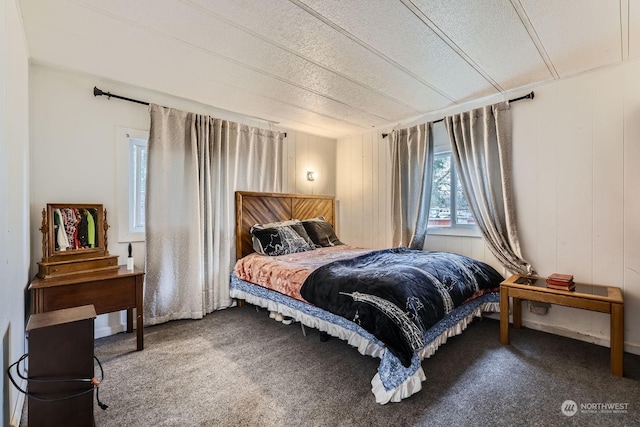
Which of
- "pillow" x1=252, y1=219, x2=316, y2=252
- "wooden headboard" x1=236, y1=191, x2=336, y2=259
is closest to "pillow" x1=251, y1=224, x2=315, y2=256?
"pillow" x1=252, y1=219, x2=316, y2=252

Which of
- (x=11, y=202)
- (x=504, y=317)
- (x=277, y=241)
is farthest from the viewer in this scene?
(x=277, y=241)

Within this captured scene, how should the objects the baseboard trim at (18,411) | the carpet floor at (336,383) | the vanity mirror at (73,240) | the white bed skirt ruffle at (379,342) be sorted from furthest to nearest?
the vanity mirror at (73,240) < the white bed skirt ruffle at (379,342) < the carpet floor at (336,383) < the baseboard trim at (18,411)

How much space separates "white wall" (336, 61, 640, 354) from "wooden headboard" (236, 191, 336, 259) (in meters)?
2.32

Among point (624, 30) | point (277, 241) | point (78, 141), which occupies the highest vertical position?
point (624, 30)

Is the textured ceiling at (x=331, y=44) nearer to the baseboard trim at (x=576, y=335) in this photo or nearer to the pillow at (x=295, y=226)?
the pillow at (x=295, y=226)

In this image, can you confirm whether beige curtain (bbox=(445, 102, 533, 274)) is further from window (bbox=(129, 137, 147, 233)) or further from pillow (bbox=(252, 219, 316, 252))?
window (bbox=(129, 137, 147, 233))

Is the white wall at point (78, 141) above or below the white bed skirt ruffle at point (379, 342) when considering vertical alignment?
above

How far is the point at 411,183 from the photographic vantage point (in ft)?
12.5

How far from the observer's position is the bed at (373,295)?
180cm

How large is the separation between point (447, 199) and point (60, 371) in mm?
3743

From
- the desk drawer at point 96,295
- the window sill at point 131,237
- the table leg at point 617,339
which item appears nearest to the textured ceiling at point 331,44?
the window sill at point 131,237

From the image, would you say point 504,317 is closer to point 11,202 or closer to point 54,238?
point 11,202

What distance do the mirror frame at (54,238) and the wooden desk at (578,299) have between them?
3573 millimetres

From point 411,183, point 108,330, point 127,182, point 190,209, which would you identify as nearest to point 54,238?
point 127,182
